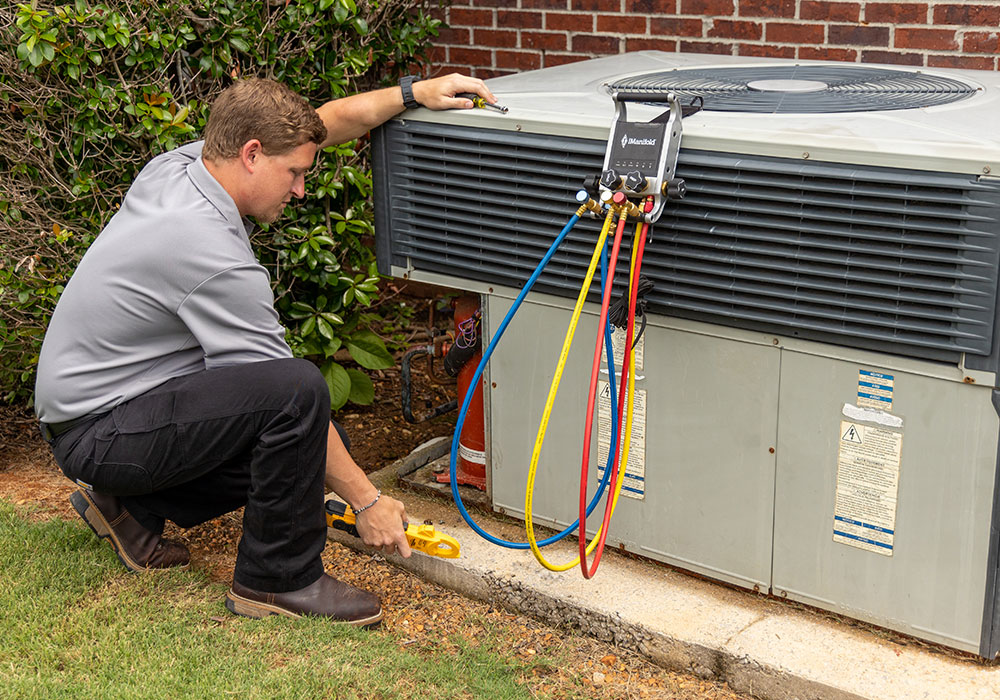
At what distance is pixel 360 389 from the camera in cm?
362

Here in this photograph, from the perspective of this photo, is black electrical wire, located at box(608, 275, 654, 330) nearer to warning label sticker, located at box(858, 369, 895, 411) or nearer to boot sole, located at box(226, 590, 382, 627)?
warning label sticker, located at box(858, 369, 895, 411)

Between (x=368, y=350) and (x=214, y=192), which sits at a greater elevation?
(x=214, y=192)

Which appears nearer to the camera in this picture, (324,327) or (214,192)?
(214,192)

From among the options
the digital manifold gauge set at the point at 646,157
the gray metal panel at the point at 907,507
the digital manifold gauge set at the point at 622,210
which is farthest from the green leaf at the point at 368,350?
the gray metal panel at the point at 907,507

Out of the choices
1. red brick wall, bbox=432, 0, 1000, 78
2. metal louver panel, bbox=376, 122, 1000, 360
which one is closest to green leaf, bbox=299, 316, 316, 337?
metal louver panel, bbox=376, 122, 1000, 360

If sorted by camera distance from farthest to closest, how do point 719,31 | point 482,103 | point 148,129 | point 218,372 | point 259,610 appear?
point 719,31, point 148,129, point 482,103, point 259,610, point 218,372

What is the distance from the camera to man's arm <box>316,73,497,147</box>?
2.59 meters

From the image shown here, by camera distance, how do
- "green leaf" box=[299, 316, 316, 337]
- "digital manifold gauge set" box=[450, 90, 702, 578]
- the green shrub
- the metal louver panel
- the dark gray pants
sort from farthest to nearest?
"green leaf" box=[299, 316, 316, 337] < the green shrub < the dark gray pants < "digital manifold gauge set" box=[450, 90, 702, 578] < the metal louver panel

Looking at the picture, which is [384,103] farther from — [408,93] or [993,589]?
[993,589]

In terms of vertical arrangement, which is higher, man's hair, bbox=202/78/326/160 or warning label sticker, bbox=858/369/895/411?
man's hair, bbox=202/78/326/160

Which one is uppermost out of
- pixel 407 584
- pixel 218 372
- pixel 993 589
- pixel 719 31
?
pixel 719 31

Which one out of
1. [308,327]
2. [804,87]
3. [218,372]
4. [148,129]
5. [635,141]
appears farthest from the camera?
[308,327]

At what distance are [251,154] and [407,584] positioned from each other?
1106 millimetres

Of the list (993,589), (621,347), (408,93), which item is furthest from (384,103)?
(993,589)
